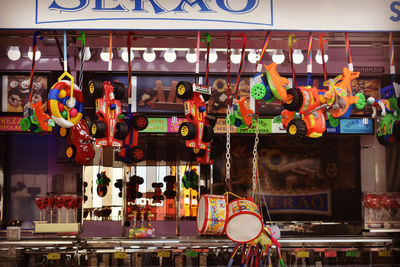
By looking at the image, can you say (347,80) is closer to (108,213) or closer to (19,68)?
(108,213)

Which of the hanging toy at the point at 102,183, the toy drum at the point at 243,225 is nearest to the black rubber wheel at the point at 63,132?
the toy drum at the point at 243,225

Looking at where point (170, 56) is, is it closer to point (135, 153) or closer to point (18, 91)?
point (18, 91)

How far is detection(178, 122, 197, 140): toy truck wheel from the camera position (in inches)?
132

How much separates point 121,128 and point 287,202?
4.87m

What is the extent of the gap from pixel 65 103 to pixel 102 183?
128 inches

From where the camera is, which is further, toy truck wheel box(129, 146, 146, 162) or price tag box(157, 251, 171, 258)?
price tag box(157, 251, 171, 258)

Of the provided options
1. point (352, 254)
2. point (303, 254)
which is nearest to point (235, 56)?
point (303, 254)

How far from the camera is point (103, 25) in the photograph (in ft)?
9.11

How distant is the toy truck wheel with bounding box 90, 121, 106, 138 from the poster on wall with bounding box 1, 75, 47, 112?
12.6 ft

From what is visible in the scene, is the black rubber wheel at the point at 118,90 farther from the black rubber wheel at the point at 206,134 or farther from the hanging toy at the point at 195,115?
the black rubber wheel at the point at 206,134

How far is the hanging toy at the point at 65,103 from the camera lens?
3.24 m

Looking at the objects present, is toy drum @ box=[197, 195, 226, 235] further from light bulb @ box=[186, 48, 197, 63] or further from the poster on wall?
the poster on wall

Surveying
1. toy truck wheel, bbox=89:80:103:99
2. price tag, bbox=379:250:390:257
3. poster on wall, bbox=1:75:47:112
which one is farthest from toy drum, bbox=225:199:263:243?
poster on wall, bbox=1:75:47:112

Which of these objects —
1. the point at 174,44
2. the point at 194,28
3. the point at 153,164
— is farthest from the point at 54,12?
the point at 153,164
